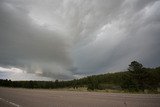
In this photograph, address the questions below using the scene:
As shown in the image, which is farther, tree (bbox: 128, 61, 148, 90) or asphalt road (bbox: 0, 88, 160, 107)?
tree (bbox: 128, 61, 148, 90)

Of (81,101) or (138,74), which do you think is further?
(138,74)

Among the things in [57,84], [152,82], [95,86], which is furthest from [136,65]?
[57,84]

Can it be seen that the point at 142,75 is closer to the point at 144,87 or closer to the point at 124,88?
the point at 144,87

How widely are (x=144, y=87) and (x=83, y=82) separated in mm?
115844

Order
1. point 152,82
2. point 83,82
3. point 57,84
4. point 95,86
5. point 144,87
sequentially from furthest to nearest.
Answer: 1. point 57,84
2. point 83,82
3. point 95,86
4. point 152,82
5. point 144,87

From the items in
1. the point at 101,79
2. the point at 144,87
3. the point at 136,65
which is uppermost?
the point at 101,79

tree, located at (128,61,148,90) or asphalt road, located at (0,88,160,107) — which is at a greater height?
tree, located at (128,61,148,90)

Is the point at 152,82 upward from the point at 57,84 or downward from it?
downward

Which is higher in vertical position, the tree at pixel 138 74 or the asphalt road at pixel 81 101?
the tree at pixel 138 74

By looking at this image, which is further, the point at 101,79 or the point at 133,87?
the point at 101,79

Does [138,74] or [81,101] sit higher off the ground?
[138,74]

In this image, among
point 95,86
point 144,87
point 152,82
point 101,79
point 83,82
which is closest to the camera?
point 144,87

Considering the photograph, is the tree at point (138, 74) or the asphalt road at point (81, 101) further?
the tree at point (138, 74)

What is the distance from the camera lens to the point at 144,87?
56.0m
